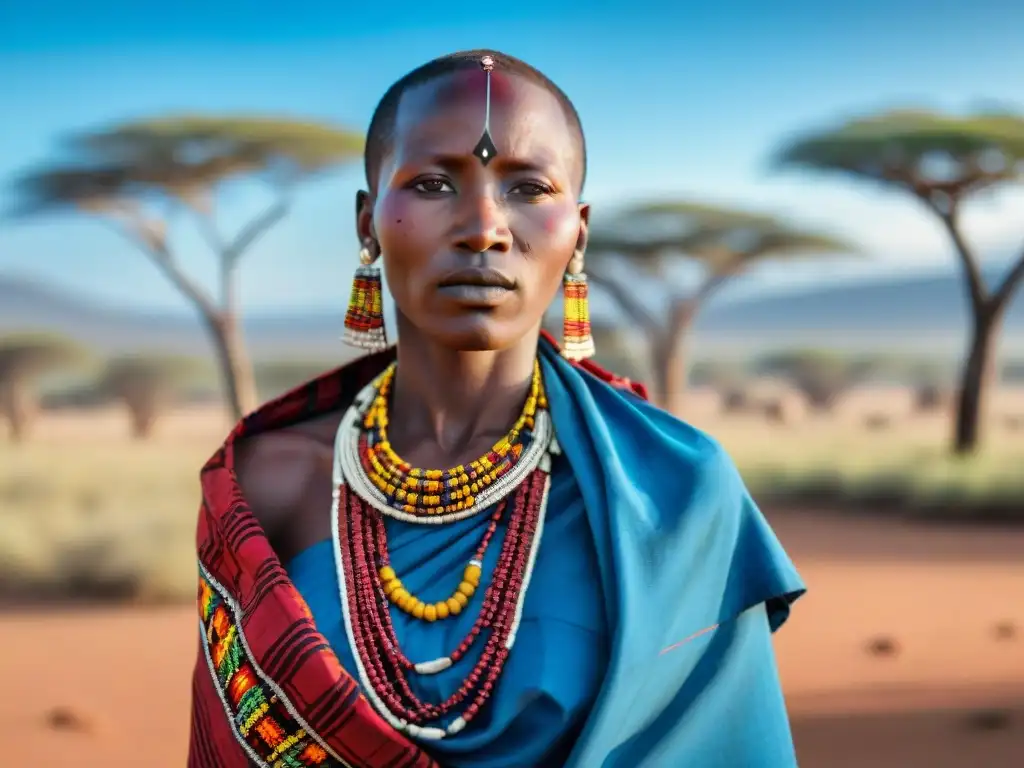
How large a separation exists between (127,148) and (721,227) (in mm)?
7706

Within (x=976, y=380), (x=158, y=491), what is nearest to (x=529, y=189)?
(x=158, y=491)

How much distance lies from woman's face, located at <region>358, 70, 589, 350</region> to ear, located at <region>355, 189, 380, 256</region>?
0.37ft

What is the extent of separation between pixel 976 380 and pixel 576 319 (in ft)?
36.5

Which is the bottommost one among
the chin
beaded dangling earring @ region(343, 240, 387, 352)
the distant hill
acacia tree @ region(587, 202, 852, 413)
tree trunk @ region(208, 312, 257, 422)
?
the chin

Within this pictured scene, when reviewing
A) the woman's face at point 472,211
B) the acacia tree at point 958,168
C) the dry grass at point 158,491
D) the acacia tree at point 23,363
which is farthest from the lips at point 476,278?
the acacia tree at point 23,363

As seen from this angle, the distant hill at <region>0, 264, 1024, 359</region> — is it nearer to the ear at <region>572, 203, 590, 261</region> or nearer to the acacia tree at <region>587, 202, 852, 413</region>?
the acacia tree at <region>587, 202, 852, 413</region>

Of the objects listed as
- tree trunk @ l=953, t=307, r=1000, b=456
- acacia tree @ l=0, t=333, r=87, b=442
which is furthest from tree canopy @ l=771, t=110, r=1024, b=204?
acacia tree @ l=0, t=333, r=87, b=442

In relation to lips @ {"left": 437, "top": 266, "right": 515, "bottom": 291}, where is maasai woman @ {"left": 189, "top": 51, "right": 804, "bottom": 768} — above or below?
below

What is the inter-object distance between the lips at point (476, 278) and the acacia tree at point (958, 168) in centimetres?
1108

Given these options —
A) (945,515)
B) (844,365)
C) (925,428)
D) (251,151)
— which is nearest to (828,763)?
(945,515)

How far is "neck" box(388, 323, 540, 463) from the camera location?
5.87 ft

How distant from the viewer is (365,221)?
1816 millimetres

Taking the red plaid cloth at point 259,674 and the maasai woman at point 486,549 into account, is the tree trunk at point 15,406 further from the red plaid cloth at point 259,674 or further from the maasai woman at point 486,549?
the maasai woman at point 486,549

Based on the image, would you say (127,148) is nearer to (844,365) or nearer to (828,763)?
(828,763)
